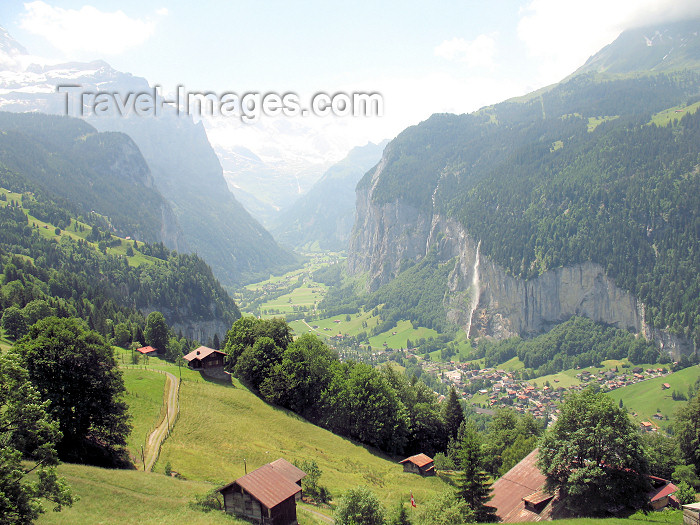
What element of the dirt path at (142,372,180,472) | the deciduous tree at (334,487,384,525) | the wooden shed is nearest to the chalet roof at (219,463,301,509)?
the deciduous tree at (334,487,384,525)

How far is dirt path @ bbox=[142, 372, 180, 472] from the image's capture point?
136 ft

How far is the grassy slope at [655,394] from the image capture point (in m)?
117

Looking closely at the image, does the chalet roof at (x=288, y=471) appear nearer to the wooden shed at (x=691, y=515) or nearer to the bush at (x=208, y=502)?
the bush at (x=208, y=502)

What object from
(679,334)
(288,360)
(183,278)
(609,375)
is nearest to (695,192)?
(679,334)

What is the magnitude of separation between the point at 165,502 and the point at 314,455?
2338 cm

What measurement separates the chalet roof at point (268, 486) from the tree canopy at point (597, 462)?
21343 millimetres

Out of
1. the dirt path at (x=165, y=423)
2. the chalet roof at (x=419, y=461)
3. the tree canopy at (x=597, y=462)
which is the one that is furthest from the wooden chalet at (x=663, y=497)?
the dirt path at (x=165, y=423)

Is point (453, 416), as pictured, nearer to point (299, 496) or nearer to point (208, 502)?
point (299, 496)

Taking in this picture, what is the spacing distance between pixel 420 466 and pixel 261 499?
3050 cm

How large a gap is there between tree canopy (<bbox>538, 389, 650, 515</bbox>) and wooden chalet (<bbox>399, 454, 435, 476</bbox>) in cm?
1969

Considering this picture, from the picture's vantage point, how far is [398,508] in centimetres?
3447

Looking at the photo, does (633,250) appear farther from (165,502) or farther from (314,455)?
(165,502)

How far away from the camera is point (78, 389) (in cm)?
3962

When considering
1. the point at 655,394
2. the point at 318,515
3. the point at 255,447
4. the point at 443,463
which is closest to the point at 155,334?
the point at 255,447
